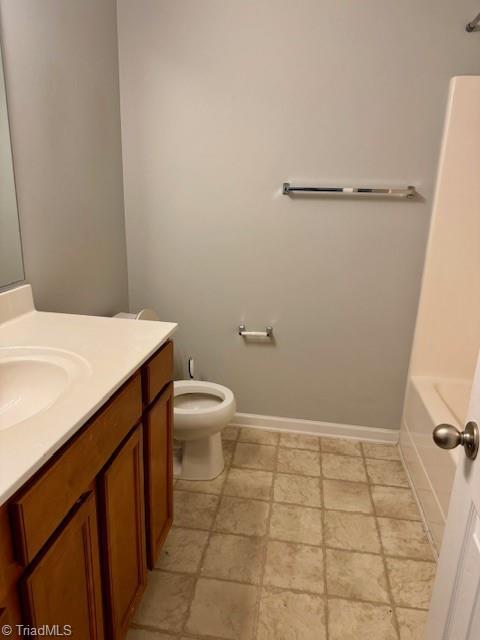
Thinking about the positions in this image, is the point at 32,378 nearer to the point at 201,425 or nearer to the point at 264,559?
the point at 201,425

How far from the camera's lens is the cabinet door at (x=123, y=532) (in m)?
1.09

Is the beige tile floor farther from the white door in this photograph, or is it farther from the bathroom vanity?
the white door

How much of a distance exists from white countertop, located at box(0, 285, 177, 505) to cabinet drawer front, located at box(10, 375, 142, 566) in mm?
39

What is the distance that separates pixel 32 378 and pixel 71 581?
1.72 ft

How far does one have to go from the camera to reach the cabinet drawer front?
0.75 metres

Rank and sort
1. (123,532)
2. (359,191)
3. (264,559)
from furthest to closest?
→ (359,191)
(264,559)
(123,532)

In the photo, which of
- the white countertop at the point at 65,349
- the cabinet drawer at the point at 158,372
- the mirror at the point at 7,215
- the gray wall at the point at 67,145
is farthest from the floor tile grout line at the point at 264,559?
the mirror at the point at 7,215

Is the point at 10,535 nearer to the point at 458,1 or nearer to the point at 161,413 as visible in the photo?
the point at 161,413

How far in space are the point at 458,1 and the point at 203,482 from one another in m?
2.46

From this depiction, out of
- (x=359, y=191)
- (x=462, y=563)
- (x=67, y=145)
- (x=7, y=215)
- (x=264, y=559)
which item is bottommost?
(x=264, y=559)

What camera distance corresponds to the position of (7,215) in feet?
4.80

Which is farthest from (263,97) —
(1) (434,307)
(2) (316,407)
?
(2) (316,407)

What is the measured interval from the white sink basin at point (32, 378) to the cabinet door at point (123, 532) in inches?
9.6

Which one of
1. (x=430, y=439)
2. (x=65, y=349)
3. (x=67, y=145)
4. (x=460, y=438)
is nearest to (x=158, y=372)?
(x=65, y=349)
